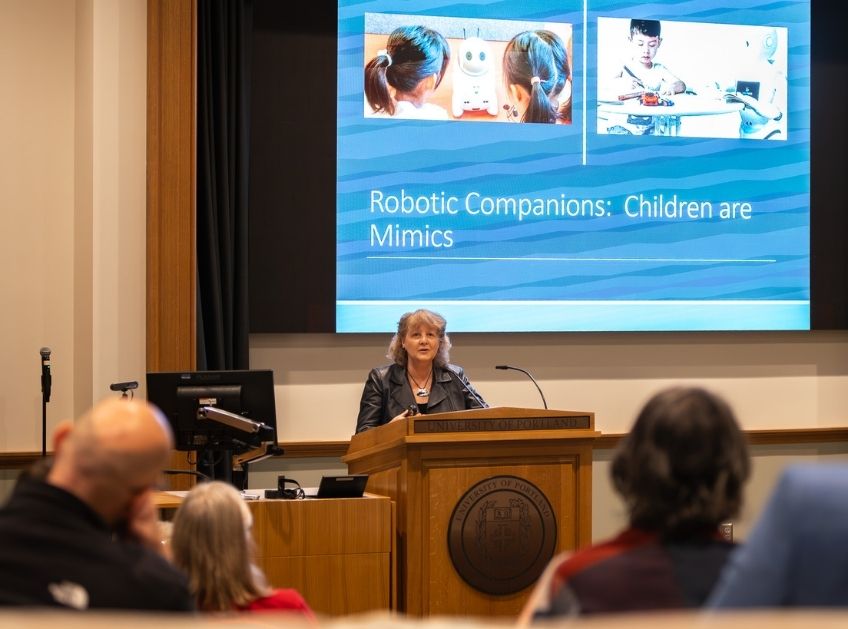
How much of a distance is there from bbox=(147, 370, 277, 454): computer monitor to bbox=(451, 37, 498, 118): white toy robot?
2.68 metres

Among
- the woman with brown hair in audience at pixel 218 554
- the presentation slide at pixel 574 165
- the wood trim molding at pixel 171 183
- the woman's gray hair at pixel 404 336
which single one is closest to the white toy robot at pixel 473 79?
the presentation slide at pixel 574 165

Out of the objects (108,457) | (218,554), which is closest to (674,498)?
(108,457)

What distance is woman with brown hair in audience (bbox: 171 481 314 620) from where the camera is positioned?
266 centimetres

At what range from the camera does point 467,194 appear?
22.4 feet

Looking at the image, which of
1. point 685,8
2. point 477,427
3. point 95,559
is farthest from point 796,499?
point 685,8

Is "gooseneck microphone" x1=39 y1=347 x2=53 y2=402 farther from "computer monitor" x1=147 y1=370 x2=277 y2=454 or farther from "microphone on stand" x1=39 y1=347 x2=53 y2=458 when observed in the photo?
"computer monitor" x1=147 y1=370 x2=277 y2=454

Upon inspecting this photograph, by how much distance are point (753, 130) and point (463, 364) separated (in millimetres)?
2335

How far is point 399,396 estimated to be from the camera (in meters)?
5.43

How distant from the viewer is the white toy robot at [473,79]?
6781mm

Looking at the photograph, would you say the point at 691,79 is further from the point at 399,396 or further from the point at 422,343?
the point at 399,396

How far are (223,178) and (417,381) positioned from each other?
1695 mm

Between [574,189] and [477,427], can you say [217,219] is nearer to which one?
[574,189]

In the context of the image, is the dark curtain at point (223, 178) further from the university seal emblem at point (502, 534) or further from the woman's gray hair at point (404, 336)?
the university seal emblem at point (502, 534)

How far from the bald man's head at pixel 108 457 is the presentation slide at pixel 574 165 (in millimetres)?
4676
